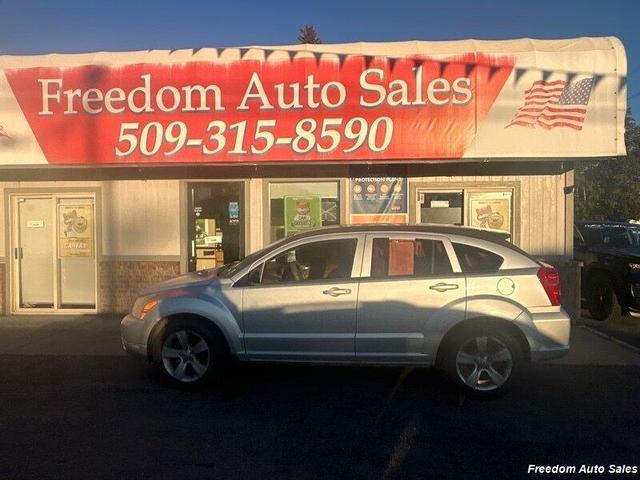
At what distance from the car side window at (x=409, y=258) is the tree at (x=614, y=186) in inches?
1082

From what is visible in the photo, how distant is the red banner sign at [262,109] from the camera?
8.94 meters

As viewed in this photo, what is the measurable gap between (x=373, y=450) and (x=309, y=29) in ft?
A: 92.6

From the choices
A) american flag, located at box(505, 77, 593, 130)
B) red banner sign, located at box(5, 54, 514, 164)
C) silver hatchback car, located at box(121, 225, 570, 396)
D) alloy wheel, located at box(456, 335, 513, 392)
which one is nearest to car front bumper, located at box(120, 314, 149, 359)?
silver hatchback car, located at box(121, 225, 570, 396)

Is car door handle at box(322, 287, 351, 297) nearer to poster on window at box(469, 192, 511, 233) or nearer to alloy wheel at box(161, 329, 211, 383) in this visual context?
alloy wheel at box(161, 329, 211, 383)

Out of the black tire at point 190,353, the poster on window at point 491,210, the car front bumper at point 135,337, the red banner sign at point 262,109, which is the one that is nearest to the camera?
the black tire at point 190,353

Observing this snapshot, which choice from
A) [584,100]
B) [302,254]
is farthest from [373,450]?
[584,100]

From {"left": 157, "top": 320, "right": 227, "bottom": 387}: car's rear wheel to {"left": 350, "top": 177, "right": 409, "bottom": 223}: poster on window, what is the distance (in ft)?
14.7

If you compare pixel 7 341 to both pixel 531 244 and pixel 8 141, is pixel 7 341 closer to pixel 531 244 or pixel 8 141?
pixel 8 141

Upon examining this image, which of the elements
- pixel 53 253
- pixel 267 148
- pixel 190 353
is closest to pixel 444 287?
pixel 190 353

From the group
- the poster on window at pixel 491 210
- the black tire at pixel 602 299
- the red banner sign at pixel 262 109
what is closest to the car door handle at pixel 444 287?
the red banner sign at pixel 262 109

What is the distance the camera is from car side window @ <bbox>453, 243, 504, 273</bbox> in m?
5.96

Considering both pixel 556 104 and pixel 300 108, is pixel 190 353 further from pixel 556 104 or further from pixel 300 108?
pixel 556 104

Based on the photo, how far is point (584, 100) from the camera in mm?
8773

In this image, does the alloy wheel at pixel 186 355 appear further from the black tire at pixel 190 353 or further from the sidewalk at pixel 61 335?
the sidewalk at pixel 61 335
